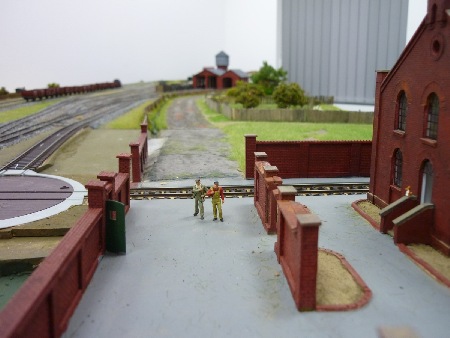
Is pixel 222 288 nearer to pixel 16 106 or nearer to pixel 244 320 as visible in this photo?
pixel 244 320

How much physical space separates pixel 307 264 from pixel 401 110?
8849 millimetres

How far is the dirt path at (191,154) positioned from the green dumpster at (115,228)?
29.6 ft

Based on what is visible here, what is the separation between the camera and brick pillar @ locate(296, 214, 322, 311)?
415 inches

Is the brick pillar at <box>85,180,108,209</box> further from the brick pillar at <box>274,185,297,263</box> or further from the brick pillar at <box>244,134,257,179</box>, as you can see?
the brick pillar at <box>244,134,257,179</box>

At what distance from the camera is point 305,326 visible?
1012 centimetres

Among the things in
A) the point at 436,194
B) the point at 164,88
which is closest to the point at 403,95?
the point at 436,194

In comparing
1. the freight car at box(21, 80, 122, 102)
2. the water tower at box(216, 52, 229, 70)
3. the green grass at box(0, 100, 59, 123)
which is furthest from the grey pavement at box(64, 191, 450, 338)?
the water tower at box(216, 52, 229, 70)

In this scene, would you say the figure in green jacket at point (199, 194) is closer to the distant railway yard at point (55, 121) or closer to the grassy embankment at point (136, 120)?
the distant railway yard at point (55, 121)

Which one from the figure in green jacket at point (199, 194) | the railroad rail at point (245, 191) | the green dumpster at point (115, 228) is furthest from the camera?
the railroad rail at point (245, 191)

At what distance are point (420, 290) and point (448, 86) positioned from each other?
5.89 m

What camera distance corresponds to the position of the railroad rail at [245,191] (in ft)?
66.3

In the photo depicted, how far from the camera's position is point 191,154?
28.9m

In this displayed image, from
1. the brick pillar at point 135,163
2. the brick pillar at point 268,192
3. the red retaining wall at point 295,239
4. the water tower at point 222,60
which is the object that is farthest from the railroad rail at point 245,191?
the water tower at point 222,60

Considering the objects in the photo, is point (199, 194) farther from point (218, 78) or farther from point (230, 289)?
point (218, 78)
